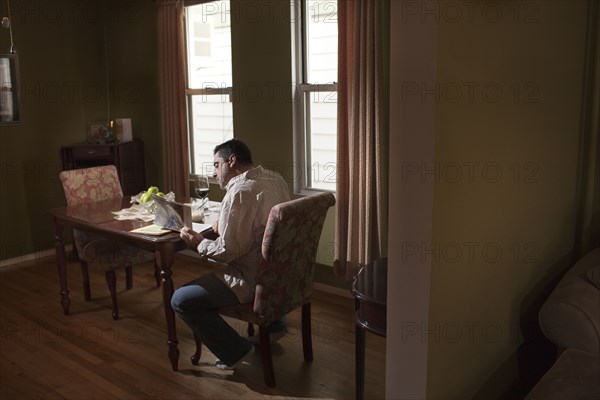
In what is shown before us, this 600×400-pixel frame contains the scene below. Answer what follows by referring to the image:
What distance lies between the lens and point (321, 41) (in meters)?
4.24

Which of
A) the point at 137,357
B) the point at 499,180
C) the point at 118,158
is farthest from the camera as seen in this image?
the point at 118,158

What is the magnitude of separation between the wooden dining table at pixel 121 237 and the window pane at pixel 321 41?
1.67 metres

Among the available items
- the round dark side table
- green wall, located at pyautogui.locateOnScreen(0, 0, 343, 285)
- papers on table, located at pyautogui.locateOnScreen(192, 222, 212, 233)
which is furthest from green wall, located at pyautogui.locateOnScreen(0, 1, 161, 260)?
the round dark side table

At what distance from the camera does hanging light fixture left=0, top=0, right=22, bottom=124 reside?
5121 mm

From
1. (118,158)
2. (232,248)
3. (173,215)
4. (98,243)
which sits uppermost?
(118,158)

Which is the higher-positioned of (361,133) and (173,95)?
(173,95)

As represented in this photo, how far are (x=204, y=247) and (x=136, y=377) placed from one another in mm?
865

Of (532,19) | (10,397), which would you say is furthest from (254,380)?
(532,19)

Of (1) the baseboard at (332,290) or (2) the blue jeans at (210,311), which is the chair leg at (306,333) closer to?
(2) the blue jeans at (210,311)

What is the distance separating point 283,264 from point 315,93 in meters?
1.76

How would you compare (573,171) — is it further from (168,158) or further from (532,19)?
(168,158)

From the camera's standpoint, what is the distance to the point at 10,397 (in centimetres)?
300

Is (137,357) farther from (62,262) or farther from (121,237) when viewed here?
(62,262)

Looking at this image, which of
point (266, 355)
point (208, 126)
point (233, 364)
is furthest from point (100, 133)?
point (266, 355)
